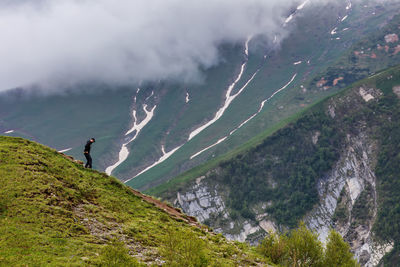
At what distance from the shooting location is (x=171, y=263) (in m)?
30.4

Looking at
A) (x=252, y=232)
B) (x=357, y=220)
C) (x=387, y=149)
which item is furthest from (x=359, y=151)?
(x=252, y=232)

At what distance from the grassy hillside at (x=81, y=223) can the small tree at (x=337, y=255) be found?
1231 cm

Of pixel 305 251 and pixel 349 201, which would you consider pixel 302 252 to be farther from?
pixel 349 201

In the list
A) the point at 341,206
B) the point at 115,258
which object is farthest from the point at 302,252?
the point at 341,206

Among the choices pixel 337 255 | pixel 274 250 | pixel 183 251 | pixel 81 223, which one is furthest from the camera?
pixel 337 255

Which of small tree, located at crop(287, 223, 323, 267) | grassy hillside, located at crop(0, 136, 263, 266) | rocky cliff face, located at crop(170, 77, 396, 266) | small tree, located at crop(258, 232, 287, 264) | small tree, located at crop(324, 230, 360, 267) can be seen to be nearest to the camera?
grassy hillside, located at crop(0, 136, 263, 266)

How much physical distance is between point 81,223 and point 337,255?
116ft

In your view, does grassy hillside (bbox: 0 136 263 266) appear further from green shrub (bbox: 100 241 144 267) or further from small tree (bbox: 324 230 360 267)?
small tree (bbox: 324 230 360 267)

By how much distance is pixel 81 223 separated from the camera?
3709 centimetres

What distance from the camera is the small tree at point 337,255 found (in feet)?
161

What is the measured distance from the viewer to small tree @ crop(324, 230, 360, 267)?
161 feet

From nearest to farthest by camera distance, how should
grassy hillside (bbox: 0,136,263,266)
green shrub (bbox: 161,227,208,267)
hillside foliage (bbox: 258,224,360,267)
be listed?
grassy hillside (bbox: 0,136,263,266)
green shrub (bbox: 161,227,208,267)
hillside foliage (bbox: 258,224,360,267)

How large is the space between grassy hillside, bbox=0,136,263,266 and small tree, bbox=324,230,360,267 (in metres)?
A: 12.3

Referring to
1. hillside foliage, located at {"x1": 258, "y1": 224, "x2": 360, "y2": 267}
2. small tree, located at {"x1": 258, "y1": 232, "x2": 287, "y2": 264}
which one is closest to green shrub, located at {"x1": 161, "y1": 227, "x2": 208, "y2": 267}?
small tree, located at {"x1": 258, "y1": 232, "x2": 287, "y2": 264}
